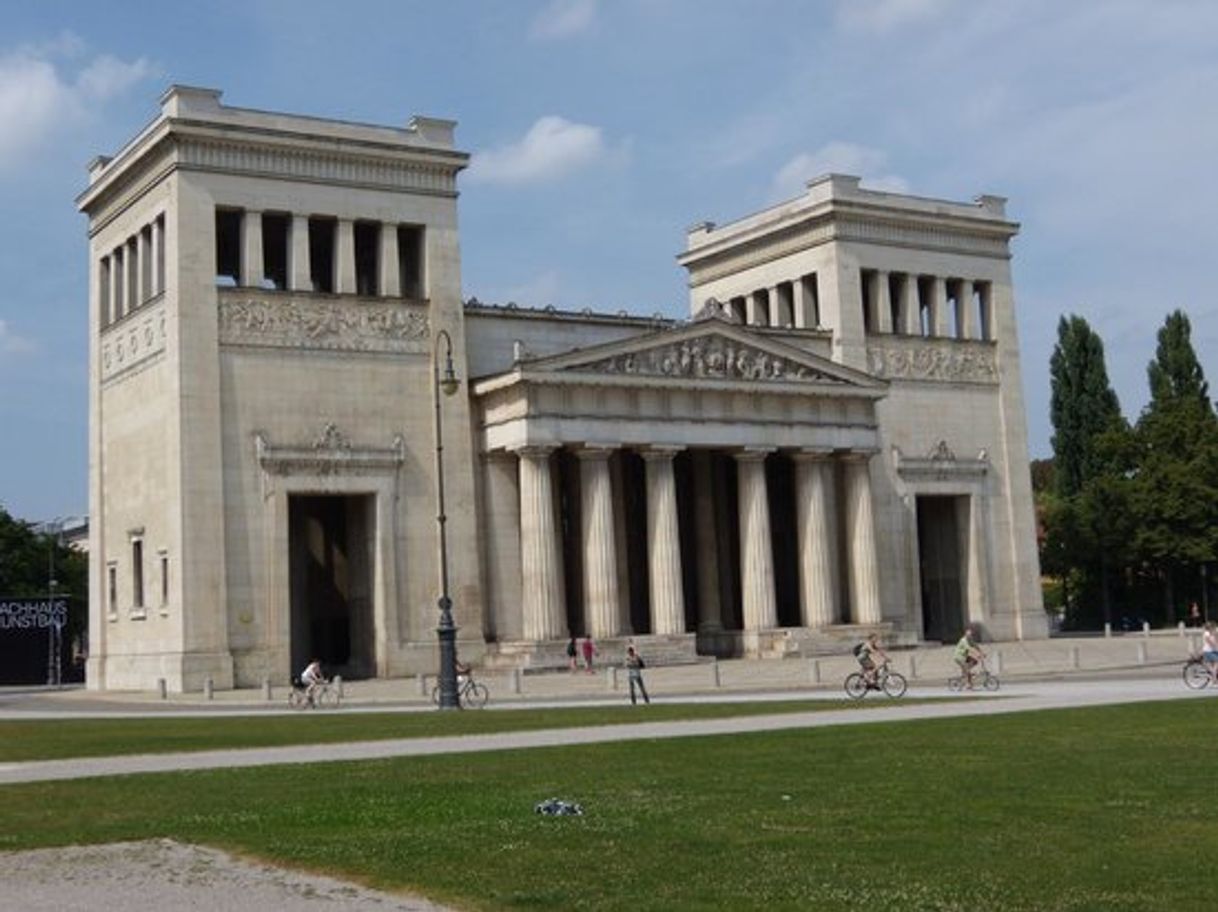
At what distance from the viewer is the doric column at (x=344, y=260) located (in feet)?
229

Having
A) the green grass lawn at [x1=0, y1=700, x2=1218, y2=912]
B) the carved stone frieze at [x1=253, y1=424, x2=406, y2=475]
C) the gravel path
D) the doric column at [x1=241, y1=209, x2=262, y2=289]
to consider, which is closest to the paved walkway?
the green grass lawn at [x1=0, y1=700, x2=1218, y2=912]

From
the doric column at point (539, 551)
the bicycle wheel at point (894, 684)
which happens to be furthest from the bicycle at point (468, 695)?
the doric column at point (539, 551)

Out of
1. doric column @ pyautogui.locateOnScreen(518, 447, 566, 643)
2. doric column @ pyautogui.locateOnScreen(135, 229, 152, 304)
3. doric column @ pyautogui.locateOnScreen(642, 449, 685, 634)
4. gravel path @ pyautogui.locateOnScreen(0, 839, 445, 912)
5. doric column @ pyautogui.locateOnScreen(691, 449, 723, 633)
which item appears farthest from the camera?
doric column @ pyautogui.locateOnScreen(691, 449, 723, 633)

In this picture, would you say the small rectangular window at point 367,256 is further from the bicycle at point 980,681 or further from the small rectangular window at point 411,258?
the bicycle at point 980,681

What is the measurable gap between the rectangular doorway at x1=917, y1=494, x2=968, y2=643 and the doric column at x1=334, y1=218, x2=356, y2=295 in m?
35.6

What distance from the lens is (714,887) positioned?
1340 cm

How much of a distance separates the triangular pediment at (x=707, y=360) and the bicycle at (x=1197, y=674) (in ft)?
108

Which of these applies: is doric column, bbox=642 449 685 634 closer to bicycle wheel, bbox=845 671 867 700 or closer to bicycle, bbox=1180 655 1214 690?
bicycle wheel, bbox=845 671 867 700

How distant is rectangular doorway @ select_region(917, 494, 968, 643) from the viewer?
289 feet

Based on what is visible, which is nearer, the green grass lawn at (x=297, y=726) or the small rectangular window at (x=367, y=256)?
the green grass lawn at (x=297, y=726)

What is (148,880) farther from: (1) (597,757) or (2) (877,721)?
(2) (877,721)

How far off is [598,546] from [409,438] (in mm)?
9440

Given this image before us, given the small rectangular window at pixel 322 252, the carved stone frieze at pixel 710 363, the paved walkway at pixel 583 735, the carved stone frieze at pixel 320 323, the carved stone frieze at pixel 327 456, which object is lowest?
the paved walkway at pixel 583 735

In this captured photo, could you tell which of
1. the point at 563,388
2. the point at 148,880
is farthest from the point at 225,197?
the point at 148,880
